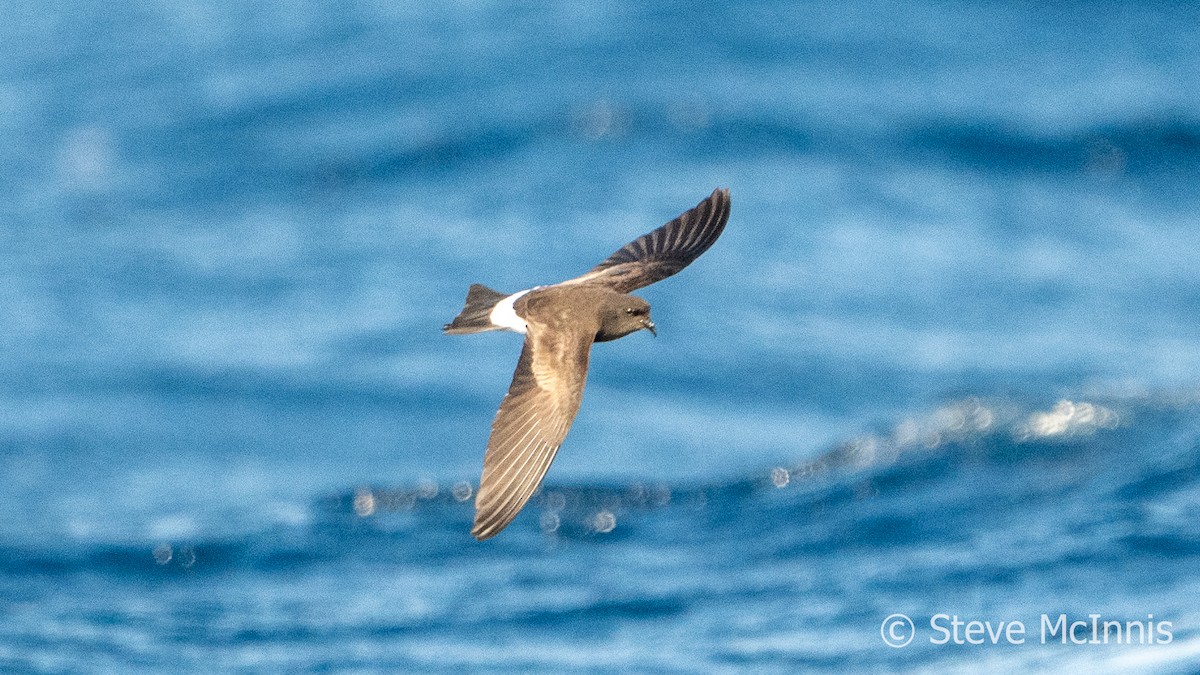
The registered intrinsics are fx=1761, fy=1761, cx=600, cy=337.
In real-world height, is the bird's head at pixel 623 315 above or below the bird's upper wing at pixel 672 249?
below

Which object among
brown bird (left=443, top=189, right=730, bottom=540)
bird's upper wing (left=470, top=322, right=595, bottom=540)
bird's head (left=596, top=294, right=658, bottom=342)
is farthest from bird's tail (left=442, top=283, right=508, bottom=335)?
bird's head (left=596, top=294, right=658, bottom=342)

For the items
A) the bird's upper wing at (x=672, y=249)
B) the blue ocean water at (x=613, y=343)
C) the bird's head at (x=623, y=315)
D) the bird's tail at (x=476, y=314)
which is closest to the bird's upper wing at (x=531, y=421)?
the bird's head at (x=623, y=315)

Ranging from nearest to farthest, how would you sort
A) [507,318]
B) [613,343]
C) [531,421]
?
[531,421] < [507,318] < [613,343]

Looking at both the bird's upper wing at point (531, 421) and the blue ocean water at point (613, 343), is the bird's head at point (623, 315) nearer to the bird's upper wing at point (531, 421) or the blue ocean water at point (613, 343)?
the bird's upper wing at point (531, 421)

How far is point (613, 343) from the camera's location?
543 inches

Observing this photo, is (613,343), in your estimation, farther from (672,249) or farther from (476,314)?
(476,314)

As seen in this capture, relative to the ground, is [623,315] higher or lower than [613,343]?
lower

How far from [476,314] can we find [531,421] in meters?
0.93

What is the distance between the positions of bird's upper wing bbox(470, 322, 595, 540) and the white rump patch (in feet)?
0.29

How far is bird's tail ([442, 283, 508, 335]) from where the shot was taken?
6.39 meters

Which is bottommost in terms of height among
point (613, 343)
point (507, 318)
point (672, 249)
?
point (507, 318)

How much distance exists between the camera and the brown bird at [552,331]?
216 inches

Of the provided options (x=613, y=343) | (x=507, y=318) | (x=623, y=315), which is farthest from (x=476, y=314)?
(x=613, y=343)

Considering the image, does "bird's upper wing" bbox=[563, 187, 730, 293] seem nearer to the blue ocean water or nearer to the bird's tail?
the bird's tail
